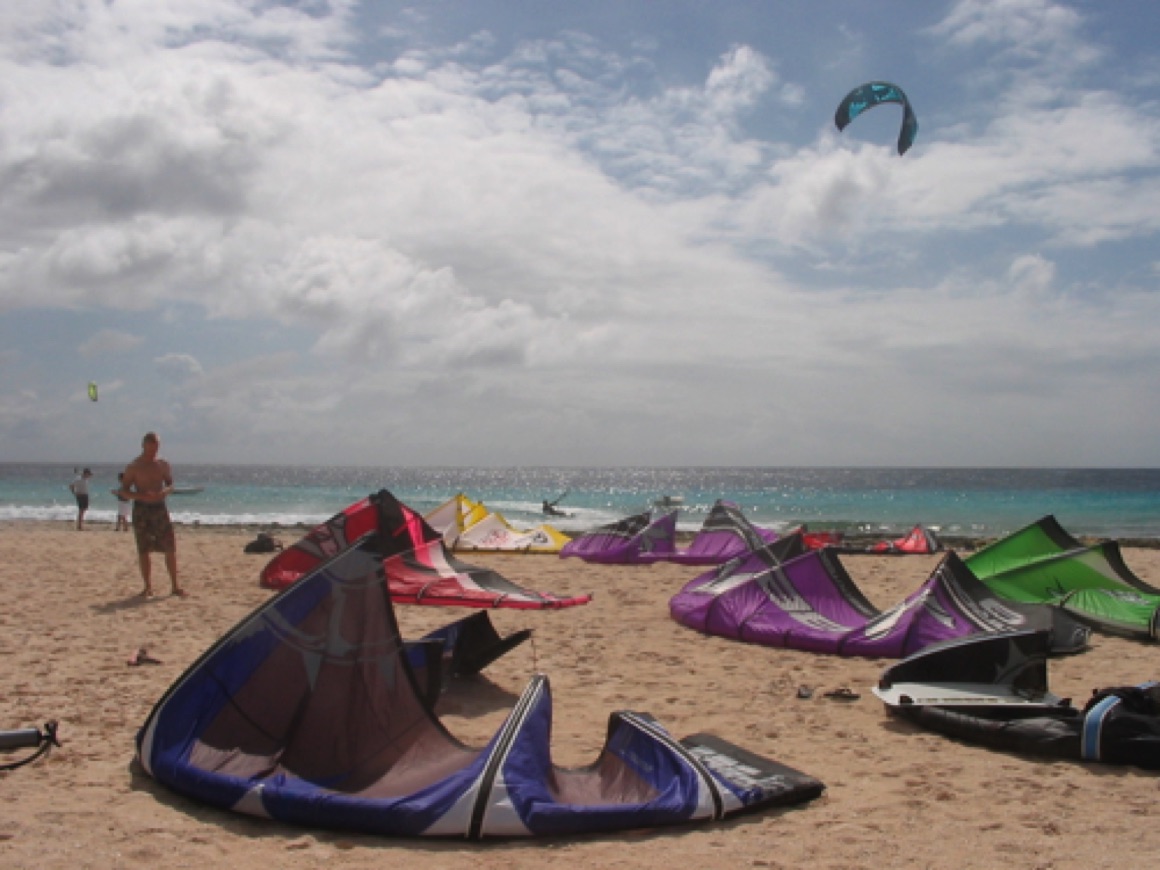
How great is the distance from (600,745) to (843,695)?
83.7 inches

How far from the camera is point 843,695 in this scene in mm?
6664

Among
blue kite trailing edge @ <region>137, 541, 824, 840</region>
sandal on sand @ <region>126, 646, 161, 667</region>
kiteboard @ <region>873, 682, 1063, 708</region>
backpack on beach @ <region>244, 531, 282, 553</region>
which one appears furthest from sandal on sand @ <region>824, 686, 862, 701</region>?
backpack on beach @ <region>244, 531, 282, 553</region>

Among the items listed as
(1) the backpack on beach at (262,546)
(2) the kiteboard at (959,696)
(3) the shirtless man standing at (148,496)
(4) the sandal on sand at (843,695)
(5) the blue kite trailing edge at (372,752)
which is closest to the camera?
(5) the blue kite trailing edge at (372,752)

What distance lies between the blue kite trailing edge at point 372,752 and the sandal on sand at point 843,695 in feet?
6.33

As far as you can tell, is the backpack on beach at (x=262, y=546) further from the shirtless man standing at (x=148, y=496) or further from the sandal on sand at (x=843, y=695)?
the sandal on sand at (x=843, y=695)

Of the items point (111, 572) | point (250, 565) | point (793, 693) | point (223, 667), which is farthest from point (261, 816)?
point (250, 565)

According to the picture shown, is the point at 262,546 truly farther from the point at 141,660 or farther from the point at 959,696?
the point at 959,696

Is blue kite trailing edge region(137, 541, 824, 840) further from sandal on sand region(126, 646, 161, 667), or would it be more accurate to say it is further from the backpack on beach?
the backpack on beach

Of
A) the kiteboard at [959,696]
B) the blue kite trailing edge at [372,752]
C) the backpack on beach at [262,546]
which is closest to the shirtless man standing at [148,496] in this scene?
the blue kite trailing edge at [372,752]

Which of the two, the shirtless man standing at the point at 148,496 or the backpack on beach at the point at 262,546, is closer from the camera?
the shirtless man standing at the point at 148,496

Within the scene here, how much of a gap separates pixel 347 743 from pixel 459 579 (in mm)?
5963

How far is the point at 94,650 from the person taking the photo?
7.53 meters

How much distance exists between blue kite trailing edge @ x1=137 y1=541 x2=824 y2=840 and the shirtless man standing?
5.69 meters

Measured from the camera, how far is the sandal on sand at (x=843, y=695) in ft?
21.7
